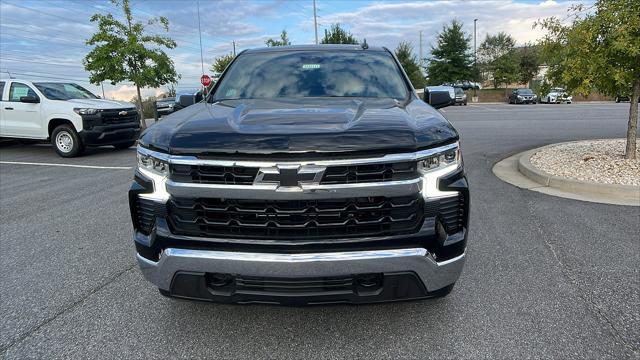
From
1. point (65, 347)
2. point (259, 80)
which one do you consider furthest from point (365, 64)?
point (65, 347)

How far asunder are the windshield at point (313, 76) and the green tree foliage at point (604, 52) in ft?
14.2

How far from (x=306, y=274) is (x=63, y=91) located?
1134cm

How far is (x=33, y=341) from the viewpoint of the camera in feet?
9.18

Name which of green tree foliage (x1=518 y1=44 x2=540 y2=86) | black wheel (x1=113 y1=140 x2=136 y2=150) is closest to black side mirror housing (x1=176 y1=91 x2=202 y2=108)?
black wheel (x1=113 y1=140 x2=136 y2=150)

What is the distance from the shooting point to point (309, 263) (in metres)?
2.26

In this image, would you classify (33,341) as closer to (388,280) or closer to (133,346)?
(133,346)

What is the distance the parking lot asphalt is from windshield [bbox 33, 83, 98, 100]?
272 inches

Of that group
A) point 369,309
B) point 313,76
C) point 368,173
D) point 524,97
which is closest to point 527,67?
point 524,97

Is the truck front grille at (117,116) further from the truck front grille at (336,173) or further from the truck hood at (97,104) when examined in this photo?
the truck front grille at (336,173)

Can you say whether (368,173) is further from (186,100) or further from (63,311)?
(186,100)

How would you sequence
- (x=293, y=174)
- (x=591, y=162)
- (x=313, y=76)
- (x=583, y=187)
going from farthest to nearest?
(x=591, y=162), (x=583, y=187), (x=313, y=76), (x=293, y=174)

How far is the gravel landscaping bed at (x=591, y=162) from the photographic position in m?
6.54

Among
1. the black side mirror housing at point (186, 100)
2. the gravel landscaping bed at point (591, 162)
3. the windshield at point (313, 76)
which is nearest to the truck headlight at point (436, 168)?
the windshield at point (313, 76)

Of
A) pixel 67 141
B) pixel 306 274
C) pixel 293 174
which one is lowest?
pixel 306 274
